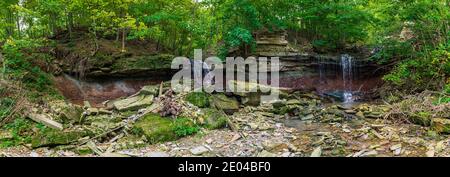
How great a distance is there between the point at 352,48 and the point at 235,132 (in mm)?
10701

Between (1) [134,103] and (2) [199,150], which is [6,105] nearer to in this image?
(1) [134,103]

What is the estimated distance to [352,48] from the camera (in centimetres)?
1664

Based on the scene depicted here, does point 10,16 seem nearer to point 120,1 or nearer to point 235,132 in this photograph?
point 120,1

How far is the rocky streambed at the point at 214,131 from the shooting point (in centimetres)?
705

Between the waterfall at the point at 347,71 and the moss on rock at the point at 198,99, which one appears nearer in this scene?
the moss on rock at the point at 198,99

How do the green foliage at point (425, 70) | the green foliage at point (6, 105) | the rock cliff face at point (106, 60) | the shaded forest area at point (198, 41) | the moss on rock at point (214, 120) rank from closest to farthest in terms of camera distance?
the green foliage at point (6, 105), the moss on rock at point (214, 120), the shaded forest area at point (198, 41), the green foliage at point (425, 70), the rock cliff face at point (106, 60)

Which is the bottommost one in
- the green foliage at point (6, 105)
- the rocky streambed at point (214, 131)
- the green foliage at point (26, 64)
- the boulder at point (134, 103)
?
the rocky streambed at point (214, 131)

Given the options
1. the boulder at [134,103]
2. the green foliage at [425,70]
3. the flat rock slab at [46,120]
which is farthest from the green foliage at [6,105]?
the green foliage at [425,70]

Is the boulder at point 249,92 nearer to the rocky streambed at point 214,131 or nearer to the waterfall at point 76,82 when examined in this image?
the rocky streambed at point 214,131

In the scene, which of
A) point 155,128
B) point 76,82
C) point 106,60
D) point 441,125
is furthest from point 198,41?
point 441,125

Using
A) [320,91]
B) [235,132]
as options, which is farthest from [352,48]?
[235,132]

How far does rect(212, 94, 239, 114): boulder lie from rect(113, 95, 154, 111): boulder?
208 cm

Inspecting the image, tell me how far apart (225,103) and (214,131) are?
2.34 metres

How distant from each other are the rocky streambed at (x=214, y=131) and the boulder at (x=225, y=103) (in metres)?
0.04
